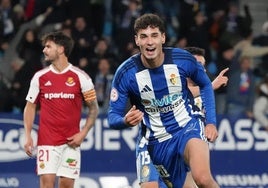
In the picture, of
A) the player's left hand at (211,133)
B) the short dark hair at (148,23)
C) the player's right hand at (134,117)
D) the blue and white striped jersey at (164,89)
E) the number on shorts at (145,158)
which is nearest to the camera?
the player's right hand at (134,117)

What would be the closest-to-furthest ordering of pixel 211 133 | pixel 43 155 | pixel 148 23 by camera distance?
pixel 211 133, pixel 148 23, pixel 43 155

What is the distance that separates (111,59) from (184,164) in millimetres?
7892

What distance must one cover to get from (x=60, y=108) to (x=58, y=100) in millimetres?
95

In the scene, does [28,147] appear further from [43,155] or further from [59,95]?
[59,95]

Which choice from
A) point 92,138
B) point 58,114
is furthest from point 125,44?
point 58,114

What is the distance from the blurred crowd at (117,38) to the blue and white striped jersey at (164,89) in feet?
20.3

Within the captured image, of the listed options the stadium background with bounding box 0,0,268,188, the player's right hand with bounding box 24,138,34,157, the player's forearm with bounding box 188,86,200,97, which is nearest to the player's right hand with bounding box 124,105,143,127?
the player's forearm with bounding box 188,86,200,97

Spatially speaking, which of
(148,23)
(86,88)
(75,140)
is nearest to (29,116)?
(75,140)

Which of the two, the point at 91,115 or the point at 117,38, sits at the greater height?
the point at 117,38

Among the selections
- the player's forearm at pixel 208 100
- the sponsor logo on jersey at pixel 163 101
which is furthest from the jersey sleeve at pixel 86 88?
the player's forearm at pixel 208 100

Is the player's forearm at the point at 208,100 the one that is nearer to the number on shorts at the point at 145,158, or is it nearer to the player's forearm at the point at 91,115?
the number on shorts at the point at 145,158

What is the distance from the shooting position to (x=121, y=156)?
15.2m

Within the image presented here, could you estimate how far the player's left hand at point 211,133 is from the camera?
30.1 ft

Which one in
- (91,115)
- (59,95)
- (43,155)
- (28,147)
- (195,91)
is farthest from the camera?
(91,115)
